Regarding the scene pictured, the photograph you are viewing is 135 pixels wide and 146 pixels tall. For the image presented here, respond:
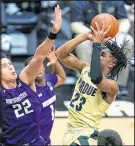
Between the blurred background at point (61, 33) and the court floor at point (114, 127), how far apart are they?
0.05 feet

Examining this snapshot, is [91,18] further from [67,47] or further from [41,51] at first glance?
[41,51]

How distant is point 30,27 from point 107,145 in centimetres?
575

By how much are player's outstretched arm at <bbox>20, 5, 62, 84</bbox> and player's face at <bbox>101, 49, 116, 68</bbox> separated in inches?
19.0

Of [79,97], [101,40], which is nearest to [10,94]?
[79,97]

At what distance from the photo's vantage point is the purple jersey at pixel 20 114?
15.7 ft

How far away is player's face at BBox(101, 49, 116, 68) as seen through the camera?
478 cm

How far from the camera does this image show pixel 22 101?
4.81 meters

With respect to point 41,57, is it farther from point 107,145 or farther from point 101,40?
point 107,145

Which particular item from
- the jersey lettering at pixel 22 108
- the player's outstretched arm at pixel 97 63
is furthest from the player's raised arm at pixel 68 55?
the jersey lettering at pixel 22 108

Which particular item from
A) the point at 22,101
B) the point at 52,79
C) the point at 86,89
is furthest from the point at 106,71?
the point at 52,79

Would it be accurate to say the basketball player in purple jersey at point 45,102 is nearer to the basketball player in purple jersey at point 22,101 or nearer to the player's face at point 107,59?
the basketball player in purple jersey at point 22,101

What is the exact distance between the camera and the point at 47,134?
216 inches

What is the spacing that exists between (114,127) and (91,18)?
1994 mm

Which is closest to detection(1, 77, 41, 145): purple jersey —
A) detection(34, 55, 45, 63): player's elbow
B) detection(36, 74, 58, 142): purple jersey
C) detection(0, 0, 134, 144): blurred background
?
detection(34, 55, 45, 63): player's elbow
